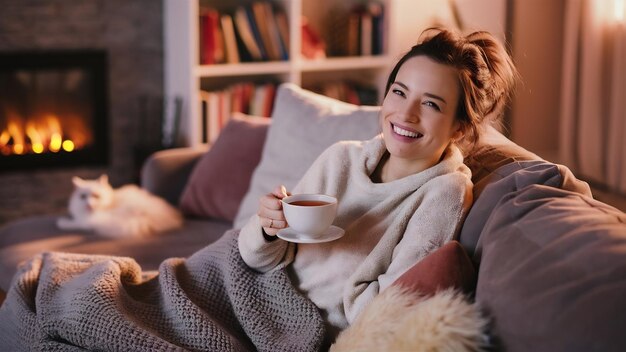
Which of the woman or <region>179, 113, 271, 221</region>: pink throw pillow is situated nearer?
the woman

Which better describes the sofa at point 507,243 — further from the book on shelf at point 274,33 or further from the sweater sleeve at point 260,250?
the book on shelf at point 274,33

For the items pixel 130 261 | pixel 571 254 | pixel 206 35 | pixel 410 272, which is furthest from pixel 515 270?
pixel 206 35

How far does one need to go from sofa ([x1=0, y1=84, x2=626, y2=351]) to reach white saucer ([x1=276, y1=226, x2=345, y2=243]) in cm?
22

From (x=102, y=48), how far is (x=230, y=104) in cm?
70

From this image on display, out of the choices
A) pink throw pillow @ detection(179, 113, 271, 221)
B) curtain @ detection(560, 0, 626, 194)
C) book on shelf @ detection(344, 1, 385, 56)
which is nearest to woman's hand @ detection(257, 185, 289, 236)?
pink throw pillow @ detection(179, 113, 271, 221)

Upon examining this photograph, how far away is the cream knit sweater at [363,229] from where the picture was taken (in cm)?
165

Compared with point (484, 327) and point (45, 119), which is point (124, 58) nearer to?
point (45, 119)

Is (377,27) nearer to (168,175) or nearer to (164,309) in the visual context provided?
(168,175)

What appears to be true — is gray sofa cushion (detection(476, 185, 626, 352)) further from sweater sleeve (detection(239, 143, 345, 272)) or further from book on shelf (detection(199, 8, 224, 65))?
book on shelf (detection(199, 8, 224, 65))

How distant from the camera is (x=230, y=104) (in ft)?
13.8

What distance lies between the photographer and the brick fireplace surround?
13.2 ft

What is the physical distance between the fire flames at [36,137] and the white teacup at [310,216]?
9.15ft

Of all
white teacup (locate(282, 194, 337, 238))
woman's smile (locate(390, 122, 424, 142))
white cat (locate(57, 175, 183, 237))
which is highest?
woman's smile (locate(390, 122, 424, 142))

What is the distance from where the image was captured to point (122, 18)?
4.21 metres
